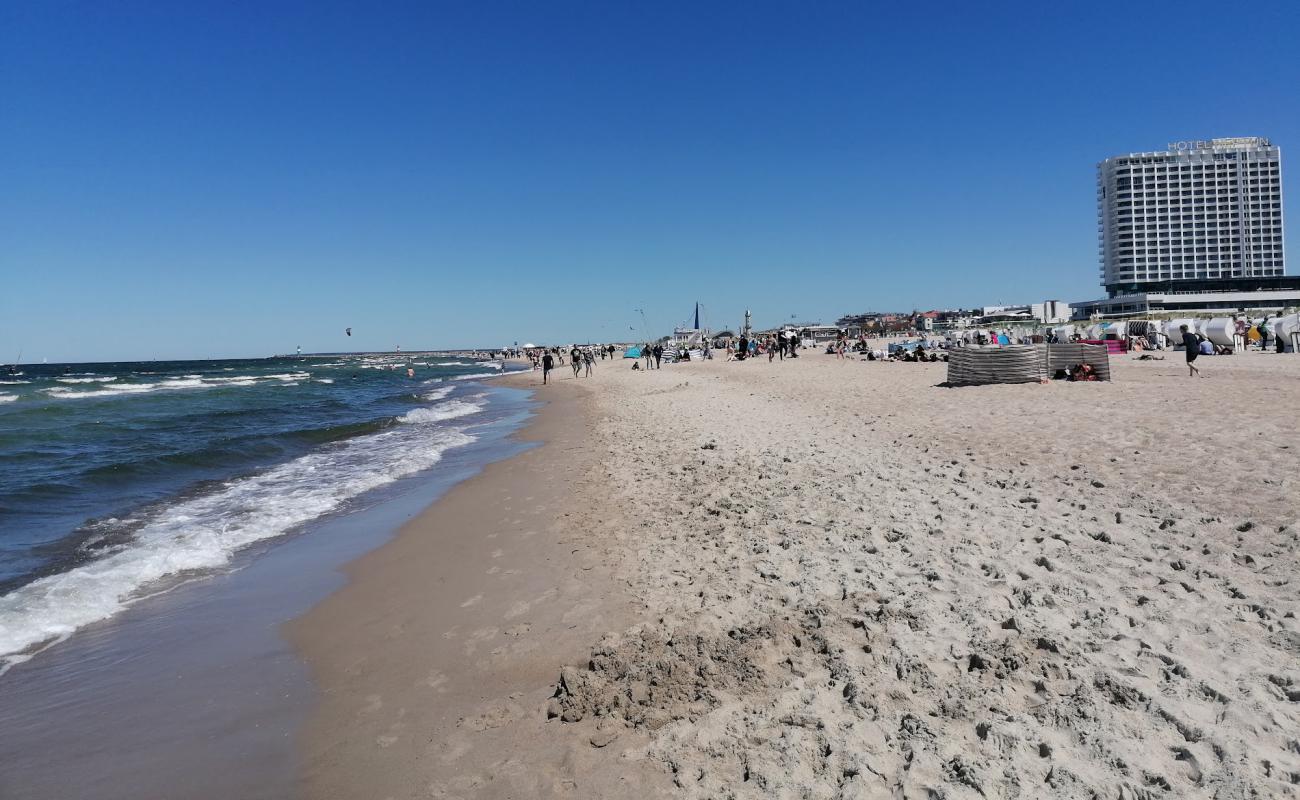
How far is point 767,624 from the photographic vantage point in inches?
167

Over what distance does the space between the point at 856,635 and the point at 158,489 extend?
42.2 feet

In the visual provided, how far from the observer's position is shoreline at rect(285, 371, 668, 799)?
3234 millimetres

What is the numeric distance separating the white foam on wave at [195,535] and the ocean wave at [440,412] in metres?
7.74

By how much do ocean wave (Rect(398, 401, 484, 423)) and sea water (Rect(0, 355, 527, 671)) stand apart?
161mm

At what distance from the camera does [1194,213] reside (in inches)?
4306

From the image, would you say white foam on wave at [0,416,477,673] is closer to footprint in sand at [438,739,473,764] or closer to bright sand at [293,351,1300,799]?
bright sand at [293,351,1300,799]

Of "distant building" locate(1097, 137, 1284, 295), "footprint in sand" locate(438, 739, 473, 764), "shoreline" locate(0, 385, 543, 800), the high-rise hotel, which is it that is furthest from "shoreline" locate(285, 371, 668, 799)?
"distant building" locate(1097, 137, 1284, 295)

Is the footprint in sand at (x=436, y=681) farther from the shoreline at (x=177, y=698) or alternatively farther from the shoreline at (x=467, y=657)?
the shoreline at (x=177, y=698)

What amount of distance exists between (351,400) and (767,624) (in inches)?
1338

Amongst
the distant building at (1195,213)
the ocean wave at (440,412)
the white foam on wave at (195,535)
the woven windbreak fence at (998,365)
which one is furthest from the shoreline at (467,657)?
the distant building at (1195,213)

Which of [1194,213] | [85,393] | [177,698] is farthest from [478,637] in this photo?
[1194,213]

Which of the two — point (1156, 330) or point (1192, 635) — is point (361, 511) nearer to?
point (1192, 635)

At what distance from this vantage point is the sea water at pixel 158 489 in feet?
21.7

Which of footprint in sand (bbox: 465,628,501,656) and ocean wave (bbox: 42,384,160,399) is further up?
ocean wave (bbox: 42,384,160,399)
